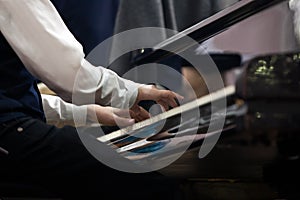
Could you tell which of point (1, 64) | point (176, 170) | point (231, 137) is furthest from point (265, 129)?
point (1, 64)

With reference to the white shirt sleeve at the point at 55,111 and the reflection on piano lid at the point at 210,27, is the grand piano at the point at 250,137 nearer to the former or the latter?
the reflection on piano lid at the point at 210,27

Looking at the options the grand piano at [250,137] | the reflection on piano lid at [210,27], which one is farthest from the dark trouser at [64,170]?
the reflection on piano lid at [210,27]

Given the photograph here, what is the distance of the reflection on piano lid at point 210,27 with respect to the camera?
758mm

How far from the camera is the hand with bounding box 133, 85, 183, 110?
783 mm

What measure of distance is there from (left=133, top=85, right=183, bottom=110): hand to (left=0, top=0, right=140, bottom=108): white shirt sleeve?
0.05m

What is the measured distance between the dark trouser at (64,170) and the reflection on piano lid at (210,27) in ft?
0.82

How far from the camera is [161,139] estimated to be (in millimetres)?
753

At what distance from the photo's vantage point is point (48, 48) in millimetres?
758

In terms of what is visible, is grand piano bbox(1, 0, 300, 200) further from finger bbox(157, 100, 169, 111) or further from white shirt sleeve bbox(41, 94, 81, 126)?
white shirt sleeve bbox(41, 94, 81, 126)

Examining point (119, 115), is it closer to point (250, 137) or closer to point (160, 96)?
point (160, 96)

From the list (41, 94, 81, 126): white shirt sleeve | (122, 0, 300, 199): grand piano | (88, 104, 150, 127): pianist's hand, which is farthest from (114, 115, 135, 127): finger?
(41, 94, 81, 126): white shirt sleeve

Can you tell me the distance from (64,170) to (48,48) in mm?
166

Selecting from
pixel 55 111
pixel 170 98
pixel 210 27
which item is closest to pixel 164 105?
pixel 170 98

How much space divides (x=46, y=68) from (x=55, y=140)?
0.10 m
